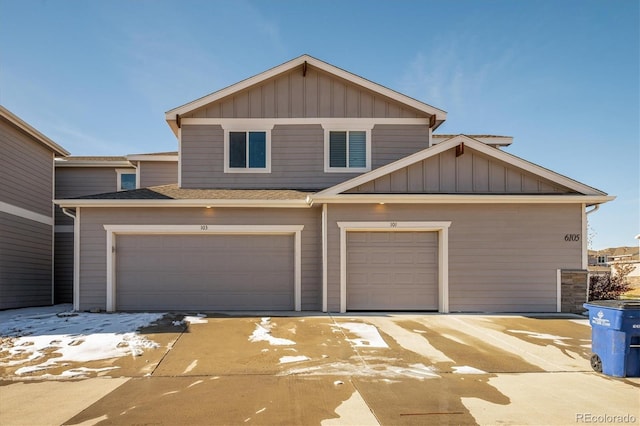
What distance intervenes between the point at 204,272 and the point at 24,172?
310 inches

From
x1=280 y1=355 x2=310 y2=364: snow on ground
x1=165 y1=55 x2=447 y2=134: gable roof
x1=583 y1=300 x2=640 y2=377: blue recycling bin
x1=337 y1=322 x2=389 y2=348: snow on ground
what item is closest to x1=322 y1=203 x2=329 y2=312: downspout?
x1=337 y1=322 x2=389 y2=348: snow on ground

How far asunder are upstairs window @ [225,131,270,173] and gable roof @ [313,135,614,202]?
123 inches

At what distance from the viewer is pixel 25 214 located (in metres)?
13.3

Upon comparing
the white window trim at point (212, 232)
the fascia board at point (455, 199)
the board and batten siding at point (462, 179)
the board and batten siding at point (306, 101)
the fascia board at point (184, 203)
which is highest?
the board and batten siding at point (306, 101)

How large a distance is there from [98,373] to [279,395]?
9.16 feet

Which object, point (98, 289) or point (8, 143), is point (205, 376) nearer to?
point (98, 289)

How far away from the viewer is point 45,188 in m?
14.6

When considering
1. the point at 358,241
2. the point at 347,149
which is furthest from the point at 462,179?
the point at 347,149

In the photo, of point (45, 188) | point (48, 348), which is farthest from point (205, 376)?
point (45, 188)

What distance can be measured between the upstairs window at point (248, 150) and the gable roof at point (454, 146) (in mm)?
3115

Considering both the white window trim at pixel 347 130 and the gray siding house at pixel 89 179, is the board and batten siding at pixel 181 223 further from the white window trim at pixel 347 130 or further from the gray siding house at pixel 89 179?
the gray siding house at pixel 89 179

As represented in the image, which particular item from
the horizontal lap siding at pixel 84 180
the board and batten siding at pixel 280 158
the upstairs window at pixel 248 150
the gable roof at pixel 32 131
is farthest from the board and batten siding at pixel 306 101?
the horizontal lap siding at pixel 84 180

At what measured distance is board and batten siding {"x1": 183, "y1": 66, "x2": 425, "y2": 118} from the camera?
40.7ft

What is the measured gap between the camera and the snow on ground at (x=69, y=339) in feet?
20.7
